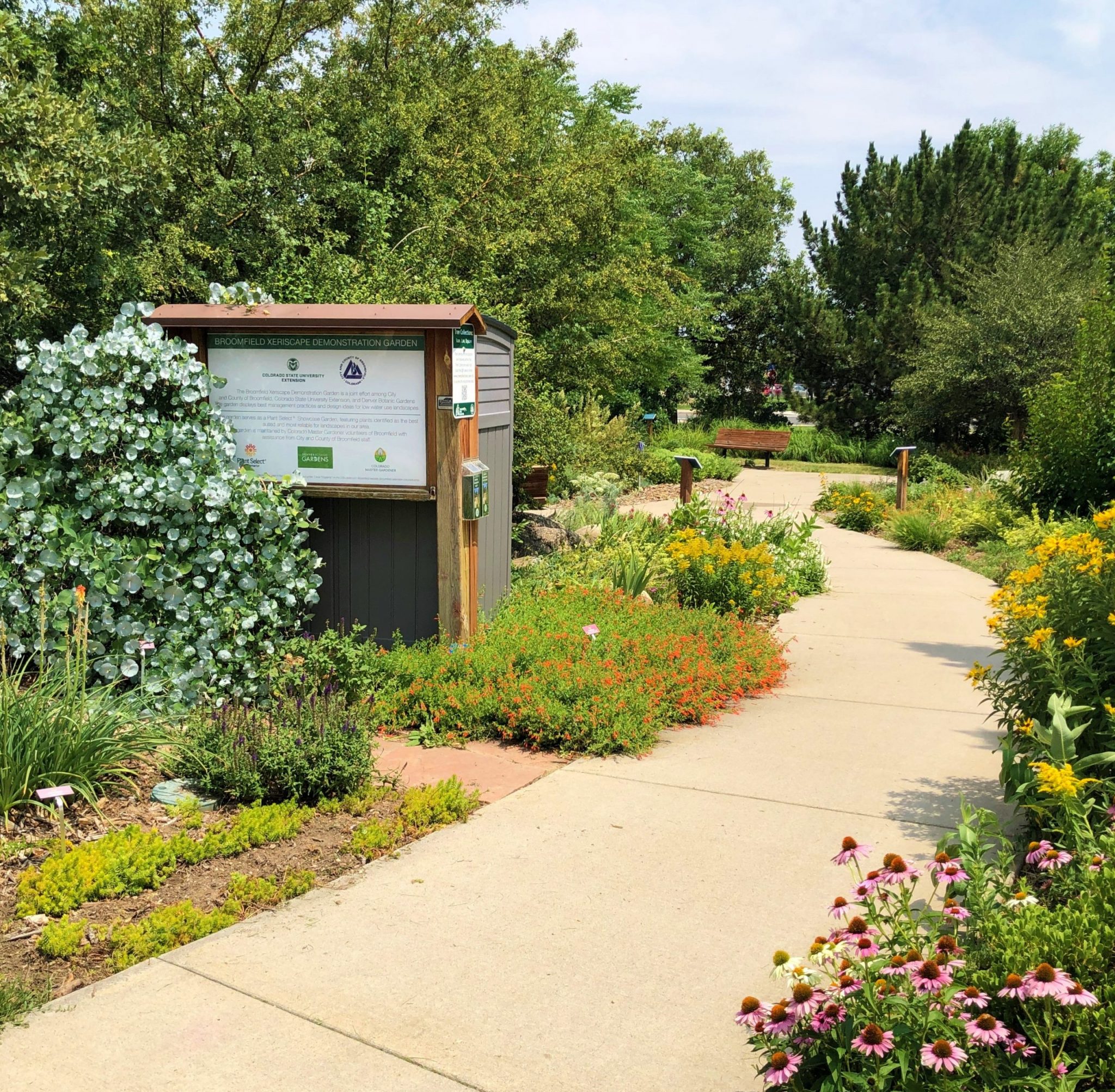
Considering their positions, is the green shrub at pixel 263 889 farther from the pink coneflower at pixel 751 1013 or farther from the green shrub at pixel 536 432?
the green shrub at pixel 536 432

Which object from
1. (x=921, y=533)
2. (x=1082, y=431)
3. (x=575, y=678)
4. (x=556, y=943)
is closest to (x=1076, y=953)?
(x=556, y=943)

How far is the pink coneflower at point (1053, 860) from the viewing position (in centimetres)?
313

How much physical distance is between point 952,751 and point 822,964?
3165 mm

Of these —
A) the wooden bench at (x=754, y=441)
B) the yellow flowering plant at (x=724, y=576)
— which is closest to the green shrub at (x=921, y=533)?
the yellow flowering plant at (x=724, y=576)

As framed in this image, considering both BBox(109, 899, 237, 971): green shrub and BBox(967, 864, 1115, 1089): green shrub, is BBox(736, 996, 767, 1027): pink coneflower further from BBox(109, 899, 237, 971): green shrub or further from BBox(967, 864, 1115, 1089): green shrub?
BBox(109, 899, 237, 971): green shrub

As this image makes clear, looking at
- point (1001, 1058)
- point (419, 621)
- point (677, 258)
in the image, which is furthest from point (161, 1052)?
point (677, 258)

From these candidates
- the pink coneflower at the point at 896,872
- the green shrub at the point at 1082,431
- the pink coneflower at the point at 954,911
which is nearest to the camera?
the pink coneflower at the point at 896,872

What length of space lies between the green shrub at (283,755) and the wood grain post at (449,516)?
1.46m

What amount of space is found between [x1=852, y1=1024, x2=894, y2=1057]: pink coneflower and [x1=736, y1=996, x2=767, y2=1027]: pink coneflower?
232 millimetres

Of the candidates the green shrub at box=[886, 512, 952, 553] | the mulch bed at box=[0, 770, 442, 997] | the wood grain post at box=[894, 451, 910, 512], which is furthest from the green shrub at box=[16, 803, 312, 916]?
the wood grain post at box=[894, 451, 910, 512]

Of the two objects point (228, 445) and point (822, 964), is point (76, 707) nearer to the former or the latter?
point (228, 445)

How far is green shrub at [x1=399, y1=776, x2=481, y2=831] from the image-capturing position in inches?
184

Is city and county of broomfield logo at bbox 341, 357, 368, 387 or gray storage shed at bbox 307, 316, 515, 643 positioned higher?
city and county of broomfield logo at bbox 341, 357, 368, 387

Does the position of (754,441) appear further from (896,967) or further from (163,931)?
(896,967)
